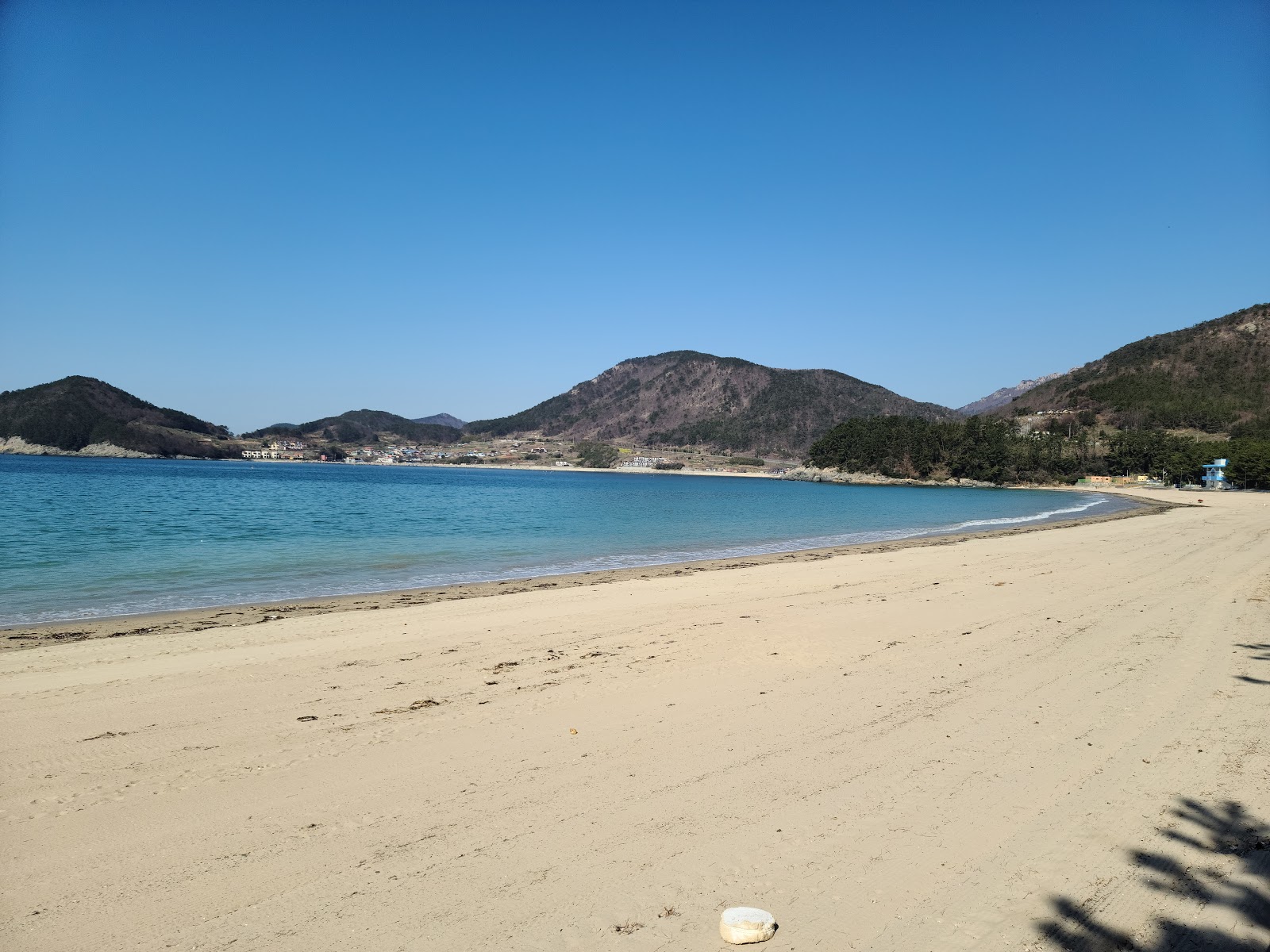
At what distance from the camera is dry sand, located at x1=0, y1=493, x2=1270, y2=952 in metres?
3.23

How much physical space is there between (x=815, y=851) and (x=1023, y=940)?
1025mm

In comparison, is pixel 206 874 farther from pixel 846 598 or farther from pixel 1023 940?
pixel 846 598

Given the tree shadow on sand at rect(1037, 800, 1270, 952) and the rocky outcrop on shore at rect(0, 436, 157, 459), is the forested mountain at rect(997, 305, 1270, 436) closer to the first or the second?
the tree shadow on sand at rect(1037, 800, 1270, 952)

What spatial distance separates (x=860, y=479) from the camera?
13162cm

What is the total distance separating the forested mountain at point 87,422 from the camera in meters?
159

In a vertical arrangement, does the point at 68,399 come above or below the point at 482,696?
above

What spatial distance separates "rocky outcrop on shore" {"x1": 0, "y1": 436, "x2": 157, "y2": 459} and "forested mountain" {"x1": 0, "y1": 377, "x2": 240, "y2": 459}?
0.69 m

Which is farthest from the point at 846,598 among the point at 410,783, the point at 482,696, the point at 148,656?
the point at 148,656

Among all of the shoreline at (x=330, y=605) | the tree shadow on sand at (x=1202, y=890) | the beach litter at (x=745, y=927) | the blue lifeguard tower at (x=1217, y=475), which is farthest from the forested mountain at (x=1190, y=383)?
the beach litter at (x=745, y=927)

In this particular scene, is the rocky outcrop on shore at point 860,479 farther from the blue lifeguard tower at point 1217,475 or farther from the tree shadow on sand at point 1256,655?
the tree shadow on sand at point 1256,655

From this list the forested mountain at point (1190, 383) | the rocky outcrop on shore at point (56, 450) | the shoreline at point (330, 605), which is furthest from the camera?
the rocky outcrop on shore at point (56, 450)

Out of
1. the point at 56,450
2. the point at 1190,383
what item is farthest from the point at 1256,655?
the point at 56,450

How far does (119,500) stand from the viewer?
3884 cm

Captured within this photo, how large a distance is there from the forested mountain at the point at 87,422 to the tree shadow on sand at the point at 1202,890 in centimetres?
20247
